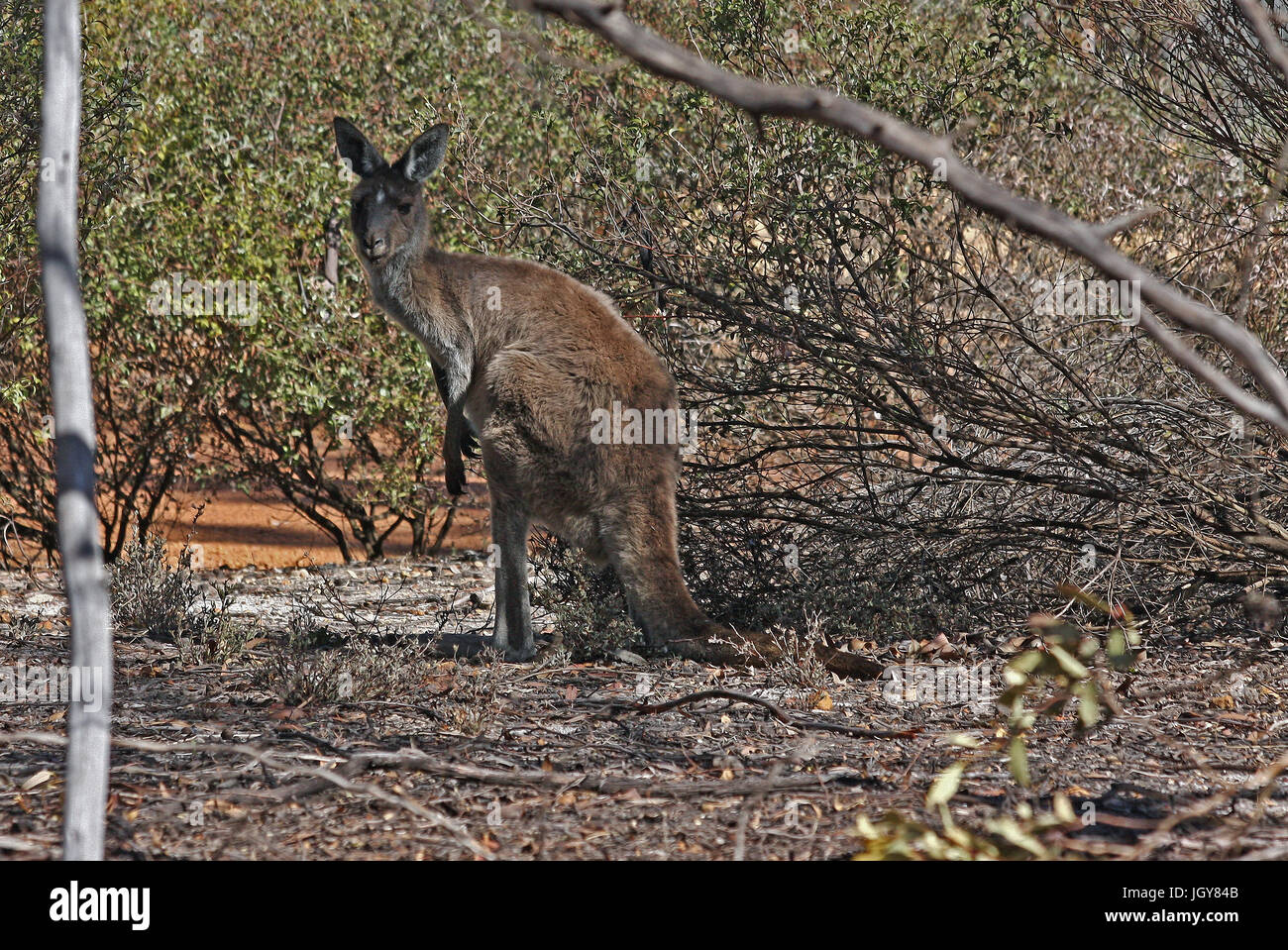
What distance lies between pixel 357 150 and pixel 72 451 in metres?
3.36

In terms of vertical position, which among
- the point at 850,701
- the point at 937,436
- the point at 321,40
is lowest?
the point at 850,701

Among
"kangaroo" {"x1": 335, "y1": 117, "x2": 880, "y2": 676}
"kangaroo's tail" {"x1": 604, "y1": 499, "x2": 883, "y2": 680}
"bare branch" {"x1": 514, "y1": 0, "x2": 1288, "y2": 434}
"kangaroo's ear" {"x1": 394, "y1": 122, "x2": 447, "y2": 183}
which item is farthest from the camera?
"kangaroo's ear" {"x1": 394, "y1": 122, "x2": 447, "y2": 183}

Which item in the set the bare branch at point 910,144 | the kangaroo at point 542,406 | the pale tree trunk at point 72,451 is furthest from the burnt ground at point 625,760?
the bare branch at point 910,144

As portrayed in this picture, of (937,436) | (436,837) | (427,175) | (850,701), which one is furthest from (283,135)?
(436,837)

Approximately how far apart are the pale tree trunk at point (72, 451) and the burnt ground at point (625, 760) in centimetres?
49

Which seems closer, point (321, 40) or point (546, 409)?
point (546, 409)

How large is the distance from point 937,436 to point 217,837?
123 inches

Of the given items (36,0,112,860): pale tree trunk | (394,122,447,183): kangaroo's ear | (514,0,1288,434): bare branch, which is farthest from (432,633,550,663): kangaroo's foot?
(514,0,1288,434): bare branch

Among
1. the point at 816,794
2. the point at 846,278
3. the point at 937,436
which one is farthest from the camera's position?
the point at 846,278

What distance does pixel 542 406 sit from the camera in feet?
15.8

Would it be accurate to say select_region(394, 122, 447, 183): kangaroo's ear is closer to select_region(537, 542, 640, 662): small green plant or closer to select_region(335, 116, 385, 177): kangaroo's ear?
select_region(335, 116, 385, 177): kangaroo's ear

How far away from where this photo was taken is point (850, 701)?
4293 mm

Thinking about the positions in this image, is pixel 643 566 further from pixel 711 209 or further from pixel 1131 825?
pixel 1131 825

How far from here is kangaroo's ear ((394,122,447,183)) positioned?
5109 mm
